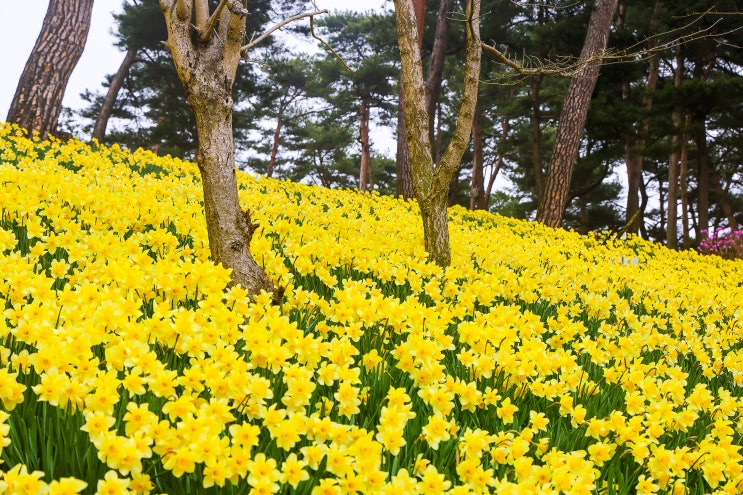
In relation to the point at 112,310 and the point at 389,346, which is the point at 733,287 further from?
the point at 112,310

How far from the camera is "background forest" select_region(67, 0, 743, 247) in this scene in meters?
15.8

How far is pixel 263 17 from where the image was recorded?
1938 centimetres

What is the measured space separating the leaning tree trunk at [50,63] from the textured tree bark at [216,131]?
7.25 metres

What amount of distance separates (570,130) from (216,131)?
9733mm

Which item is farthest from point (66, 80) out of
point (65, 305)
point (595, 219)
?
point (595, 219)

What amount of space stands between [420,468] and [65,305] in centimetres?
153

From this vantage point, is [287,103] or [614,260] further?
[287,103]

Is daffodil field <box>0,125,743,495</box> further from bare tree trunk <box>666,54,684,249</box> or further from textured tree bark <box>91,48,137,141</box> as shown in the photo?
textured tree bark <box>91,48,137,141</box>

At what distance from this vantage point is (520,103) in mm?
18750

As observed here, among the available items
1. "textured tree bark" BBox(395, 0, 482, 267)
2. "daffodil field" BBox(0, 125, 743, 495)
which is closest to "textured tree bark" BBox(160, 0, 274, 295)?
"daffodil field" BBox(0, 125, 743, 495)

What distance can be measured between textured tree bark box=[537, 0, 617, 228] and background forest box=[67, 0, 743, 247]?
0.99 m

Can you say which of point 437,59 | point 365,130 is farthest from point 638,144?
point 365,130

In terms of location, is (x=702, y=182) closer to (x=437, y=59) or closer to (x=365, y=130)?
(x=437, y=59)

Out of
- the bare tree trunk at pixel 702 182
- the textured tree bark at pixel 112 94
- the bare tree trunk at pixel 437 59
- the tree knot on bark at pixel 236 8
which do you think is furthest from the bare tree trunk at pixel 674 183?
the textured tree bark at pixel 112 94
